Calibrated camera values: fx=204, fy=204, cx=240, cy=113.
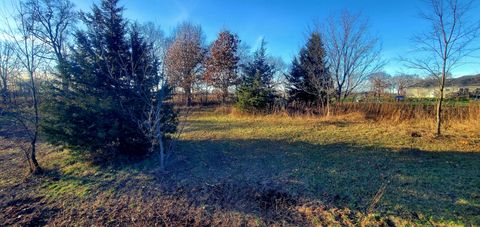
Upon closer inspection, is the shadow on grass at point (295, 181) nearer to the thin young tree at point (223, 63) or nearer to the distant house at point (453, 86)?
the distant house at point (453, 86)

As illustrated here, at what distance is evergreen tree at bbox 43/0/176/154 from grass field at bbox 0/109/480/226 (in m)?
0.67

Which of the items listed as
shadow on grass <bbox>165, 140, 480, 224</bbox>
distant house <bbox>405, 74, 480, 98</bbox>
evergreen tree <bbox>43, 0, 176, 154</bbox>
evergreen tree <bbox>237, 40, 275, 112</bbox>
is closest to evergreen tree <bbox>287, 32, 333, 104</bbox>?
evergreen tree <bbox>237, 40, 275, 112</bbox>

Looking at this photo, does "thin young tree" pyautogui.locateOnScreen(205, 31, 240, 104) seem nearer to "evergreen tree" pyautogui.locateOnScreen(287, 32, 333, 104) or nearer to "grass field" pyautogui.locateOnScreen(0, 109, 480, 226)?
"evergreen tree" pyautogui.locateOnScreen(287, 32, 333, 104)

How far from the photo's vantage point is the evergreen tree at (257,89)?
36.2 feet

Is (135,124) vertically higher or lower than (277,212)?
higher

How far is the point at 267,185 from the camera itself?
3.24 m

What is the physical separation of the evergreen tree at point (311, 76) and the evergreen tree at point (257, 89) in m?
1.63

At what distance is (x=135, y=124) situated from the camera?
161 inches

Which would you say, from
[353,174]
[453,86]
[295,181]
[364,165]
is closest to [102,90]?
[295,181]

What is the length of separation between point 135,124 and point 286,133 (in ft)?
14.1

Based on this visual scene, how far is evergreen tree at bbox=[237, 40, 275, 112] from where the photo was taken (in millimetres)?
11047

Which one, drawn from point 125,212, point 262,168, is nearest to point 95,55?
point 125,212

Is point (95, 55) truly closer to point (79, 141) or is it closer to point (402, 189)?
point (79, 141)

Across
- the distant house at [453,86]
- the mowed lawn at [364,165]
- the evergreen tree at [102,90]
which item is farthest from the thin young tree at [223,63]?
the evergreen tree at [102,90]
